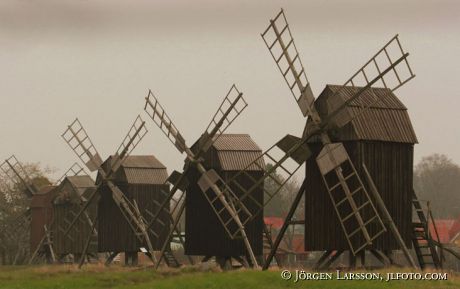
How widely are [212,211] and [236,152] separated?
9.43 feet

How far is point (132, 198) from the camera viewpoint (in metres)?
55.7

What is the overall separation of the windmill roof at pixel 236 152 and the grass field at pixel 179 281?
492 cm

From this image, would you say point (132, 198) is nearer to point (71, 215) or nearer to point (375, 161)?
point (71, 215)

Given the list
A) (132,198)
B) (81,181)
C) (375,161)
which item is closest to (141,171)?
(132,198)

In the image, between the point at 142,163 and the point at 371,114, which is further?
the point at 142,163

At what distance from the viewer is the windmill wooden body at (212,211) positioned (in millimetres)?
45469

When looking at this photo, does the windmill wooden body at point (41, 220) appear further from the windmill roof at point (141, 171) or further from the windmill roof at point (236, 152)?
the windmill roof at point (236, 152)

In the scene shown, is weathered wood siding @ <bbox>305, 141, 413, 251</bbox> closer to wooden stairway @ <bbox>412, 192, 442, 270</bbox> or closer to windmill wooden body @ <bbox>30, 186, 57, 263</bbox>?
wooden stairway @ <bbox>412, 192, 442, 270</bbox>

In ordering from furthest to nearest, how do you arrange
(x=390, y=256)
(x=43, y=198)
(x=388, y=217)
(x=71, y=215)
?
(x=43, y=198) → (x=71, y=215) → (x=390, y=256) → (x=388, y=217)

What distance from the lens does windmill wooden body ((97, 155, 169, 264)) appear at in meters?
56.0

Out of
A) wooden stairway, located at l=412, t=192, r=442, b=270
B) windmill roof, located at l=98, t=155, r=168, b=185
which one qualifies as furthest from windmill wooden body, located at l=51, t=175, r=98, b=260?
wooden stairway, located at l=412, t=192, r=442, b=270

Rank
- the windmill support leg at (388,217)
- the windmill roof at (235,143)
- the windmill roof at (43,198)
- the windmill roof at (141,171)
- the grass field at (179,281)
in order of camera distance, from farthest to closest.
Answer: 1. the windmill roof at (43,198)
2. the windmill roof at (141,171)
3. the windmill roof at (235,143)
4. the windmill support leg at (388,217)
5. the grass field at (179,281)

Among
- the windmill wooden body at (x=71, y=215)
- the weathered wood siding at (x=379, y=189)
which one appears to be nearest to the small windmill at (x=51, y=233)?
the windmill wooden body at (x=71, y=215)

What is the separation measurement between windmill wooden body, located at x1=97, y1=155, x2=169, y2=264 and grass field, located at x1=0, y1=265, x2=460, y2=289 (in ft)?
27.8
